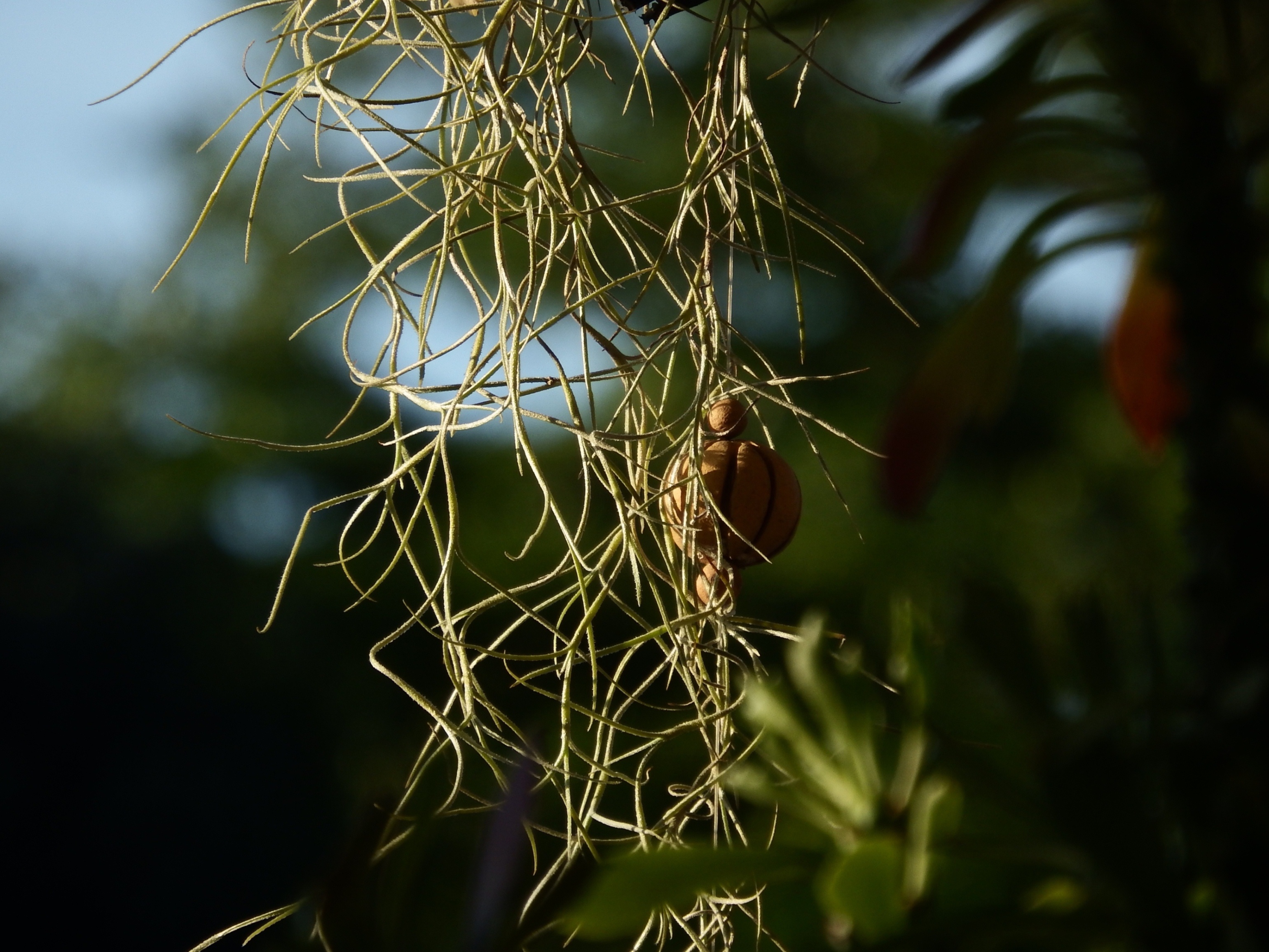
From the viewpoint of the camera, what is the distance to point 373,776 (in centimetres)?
29

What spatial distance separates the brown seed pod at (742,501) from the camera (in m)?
0.41

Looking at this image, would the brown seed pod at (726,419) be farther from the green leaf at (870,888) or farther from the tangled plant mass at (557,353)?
the green leaf at (870,888)

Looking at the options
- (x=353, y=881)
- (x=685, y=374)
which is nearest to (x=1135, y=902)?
(x=353, y=881)

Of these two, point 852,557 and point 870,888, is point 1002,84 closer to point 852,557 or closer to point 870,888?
point 870,888

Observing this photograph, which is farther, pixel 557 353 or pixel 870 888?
pixel 557 353

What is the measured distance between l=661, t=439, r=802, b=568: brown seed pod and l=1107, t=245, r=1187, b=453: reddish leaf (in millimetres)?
108

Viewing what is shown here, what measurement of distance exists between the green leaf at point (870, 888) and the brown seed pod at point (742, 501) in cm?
17

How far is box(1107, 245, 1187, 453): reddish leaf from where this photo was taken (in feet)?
1.15

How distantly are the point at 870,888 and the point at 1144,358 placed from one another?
0.21 meters

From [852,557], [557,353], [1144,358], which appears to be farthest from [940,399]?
[852,557]

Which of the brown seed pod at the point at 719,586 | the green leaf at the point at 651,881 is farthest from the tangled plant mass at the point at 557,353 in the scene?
the green leaf at the point at 651,881

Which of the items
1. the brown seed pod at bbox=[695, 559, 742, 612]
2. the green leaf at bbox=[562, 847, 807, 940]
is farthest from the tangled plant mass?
the green leaf at bbox=[562, 847, 807, 940]

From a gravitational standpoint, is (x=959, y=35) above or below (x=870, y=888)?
above

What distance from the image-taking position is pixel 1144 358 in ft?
1.17
